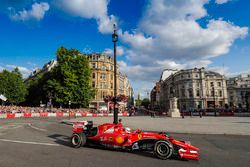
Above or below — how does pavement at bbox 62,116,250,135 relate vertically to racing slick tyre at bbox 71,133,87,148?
→ below

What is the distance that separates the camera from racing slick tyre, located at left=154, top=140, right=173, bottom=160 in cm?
577

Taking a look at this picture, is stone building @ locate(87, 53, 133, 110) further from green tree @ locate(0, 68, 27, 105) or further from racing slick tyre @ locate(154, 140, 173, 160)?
racing slick tyre @ locate(154, 140, 173, 160)

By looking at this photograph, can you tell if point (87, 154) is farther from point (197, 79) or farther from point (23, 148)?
point (197, 79)

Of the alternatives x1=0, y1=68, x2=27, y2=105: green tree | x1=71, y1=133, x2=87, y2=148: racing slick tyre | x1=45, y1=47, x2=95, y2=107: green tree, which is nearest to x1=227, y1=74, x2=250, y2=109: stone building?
→ x1=45, y1=47, x2=95, y2=107: green tree

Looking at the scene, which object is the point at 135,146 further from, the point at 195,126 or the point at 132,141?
the point at 195,126

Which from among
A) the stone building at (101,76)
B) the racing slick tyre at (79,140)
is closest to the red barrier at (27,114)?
the stone building at (101,76)

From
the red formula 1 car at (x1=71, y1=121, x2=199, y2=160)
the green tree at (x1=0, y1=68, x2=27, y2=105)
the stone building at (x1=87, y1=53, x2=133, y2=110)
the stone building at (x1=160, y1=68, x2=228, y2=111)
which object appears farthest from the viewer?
the stone building at (x1=160, y1=68, x2=228, y2=111)

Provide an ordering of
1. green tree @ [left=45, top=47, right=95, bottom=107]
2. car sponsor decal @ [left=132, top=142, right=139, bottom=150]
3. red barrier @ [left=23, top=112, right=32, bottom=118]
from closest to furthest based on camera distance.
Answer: car sponsor decal @ [left=132, top=142, right=139, bottom=150] → red barrier @ [left=23, top=112, right=32, bottom=118] → green tree @ [left=45, top=47, right=95, bottom=107]

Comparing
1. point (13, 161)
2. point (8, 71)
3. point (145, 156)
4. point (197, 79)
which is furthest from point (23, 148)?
point (197, 79)

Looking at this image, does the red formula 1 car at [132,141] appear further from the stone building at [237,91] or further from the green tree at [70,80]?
the stone building at [237,91]

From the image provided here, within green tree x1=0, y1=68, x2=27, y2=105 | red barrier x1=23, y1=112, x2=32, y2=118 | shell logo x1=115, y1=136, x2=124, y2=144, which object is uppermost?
green tree x1=0, y1=68, x2=27, y2=105

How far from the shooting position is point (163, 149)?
5953mm

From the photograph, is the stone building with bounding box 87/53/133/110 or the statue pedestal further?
the stone building with bounding box 87/53/133/110

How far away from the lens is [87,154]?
6430 millimetres
